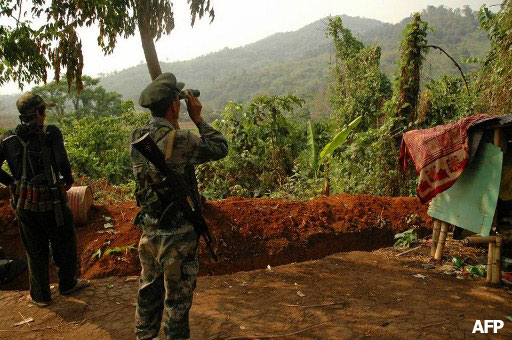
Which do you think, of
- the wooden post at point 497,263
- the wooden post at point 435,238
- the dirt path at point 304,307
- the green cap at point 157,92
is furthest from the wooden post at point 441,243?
the green cap at point 157,92

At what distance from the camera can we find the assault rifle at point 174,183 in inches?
88.4

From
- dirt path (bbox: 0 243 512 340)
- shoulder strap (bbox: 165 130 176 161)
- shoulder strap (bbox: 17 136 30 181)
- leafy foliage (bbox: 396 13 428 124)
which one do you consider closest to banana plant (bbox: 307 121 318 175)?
leafy foliage (bbox: 396 13 428 124)

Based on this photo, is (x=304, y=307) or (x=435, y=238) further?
A: (x=435, y=238)

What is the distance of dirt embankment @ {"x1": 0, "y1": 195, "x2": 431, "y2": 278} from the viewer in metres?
Result: 4.85

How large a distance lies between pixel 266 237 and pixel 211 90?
99.0 meters

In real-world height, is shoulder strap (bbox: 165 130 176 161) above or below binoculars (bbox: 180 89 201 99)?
below

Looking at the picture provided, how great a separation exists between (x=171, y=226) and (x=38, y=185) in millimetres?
1755

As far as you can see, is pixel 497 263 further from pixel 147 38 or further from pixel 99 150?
pixel 99 150

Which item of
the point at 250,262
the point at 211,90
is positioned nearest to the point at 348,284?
the point at 250,262

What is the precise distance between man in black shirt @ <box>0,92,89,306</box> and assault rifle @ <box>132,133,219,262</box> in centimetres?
158

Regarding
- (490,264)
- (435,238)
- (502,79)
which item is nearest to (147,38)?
(435,238)

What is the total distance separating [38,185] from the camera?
3.35m

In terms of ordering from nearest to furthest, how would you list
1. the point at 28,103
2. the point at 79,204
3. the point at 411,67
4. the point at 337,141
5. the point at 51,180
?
1. the point at 28,103
2. the point at 51,180
3. the point at 79,204
4. the point at 337,141
5. the point at 411,67

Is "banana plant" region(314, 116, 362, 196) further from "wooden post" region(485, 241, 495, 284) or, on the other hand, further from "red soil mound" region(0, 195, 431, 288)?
"wooden post" region(485, 241, 495, 284)
